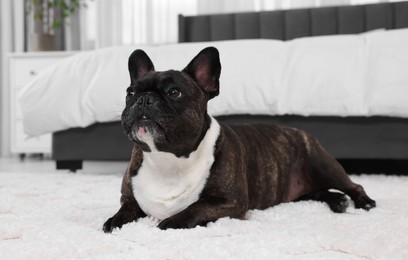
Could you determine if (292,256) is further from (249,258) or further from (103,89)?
(103,89)

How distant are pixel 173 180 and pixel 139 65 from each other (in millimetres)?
335

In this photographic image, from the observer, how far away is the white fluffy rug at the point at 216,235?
100cm

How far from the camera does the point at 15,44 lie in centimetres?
526

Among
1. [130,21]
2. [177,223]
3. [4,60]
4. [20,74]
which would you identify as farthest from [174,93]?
[4,60]

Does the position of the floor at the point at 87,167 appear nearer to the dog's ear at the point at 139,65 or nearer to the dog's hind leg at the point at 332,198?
the dog's hind leg at the point at 332,198

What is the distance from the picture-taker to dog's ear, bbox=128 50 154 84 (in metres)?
1.40

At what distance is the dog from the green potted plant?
3810mm

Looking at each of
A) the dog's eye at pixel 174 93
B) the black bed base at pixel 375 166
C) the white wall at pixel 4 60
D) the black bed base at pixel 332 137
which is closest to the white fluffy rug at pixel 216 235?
the dog's eye at pixel 174 93

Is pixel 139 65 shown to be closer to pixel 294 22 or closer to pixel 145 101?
pixel 145 101

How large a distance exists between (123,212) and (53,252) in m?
0.31

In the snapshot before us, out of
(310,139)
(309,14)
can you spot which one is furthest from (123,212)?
(309,14)

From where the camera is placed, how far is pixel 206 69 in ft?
4.34

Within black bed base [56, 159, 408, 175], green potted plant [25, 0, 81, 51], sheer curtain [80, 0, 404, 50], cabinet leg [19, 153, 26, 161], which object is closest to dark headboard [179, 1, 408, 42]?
sheer curtain [80, 0, 404, 50]

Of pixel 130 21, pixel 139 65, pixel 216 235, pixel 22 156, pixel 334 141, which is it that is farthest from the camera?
pixel 130 21
